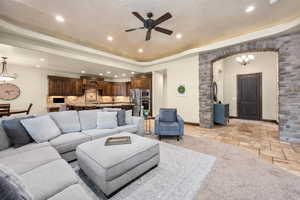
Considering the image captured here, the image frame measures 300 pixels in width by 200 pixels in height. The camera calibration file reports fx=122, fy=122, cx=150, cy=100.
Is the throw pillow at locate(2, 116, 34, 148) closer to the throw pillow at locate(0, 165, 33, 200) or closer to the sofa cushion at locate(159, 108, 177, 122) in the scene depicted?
the throw pillow at locate(0, 165, 33, 200)

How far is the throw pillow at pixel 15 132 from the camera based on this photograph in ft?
6.34

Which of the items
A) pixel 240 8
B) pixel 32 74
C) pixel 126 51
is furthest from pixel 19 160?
pixel 32 74

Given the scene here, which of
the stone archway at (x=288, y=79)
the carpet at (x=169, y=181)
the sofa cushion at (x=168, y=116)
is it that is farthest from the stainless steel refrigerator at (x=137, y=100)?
the stone archway at (x=288, y=79)

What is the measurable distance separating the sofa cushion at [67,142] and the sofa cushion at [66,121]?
36cm

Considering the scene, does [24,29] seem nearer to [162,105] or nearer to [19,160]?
[19,160]

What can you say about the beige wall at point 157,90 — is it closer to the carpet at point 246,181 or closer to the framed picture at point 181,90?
the framed picture at point 181,90

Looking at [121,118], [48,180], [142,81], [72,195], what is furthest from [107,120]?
[142,81]

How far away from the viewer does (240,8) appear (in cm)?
281

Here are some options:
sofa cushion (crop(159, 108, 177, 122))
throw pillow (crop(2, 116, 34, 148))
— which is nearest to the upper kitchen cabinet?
sofa cushion (crop(159, 108, 177, 122))

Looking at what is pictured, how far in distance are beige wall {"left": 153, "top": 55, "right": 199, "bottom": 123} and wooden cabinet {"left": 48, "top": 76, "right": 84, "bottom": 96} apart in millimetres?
5414

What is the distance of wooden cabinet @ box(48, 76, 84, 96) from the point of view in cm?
667

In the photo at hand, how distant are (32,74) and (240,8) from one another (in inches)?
347

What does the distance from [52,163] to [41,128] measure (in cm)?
119

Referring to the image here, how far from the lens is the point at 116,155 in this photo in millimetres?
1599
